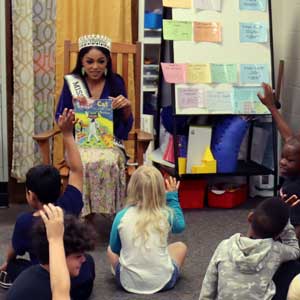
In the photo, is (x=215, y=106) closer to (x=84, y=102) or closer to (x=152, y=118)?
(x=152, y=118)

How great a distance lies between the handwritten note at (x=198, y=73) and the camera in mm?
4016

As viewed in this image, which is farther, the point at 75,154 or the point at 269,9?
the point at 269,9

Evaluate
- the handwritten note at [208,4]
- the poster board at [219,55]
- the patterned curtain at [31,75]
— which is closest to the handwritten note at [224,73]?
the poster board at [219,55]

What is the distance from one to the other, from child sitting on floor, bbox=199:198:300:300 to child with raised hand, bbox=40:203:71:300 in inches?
26.4

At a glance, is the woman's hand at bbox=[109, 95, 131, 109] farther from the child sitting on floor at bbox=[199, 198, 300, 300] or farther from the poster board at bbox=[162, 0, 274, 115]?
the child sitting on floor at bbox=[199, 198, 300, 300]

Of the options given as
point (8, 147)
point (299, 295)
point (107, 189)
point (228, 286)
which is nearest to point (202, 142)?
point (107, 189)

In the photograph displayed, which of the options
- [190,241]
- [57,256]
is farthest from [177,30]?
[57,256]

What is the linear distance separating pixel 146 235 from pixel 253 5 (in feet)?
6.73

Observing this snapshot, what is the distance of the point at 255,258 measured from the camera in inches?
86.1

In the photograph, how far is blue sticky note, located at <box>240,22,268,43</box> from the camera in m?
4.10

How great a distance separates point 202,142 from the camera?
162 inches

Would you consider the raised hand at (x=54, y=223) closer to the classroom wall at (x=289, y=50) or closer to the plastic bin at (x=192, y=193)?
the plastic bin at (x=192, y=193)

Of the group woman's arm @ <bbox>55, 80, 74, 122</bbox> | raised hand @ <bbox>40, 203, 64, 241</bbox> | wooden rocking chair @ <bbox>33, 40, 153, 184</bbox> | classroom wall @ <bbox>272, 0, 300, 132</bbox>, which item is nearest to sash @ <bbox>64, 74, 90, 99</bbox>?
woman's arm @ <bbox>55, 80, 74, 122</bbox>

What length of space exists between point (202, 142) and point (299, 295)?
2462mm
